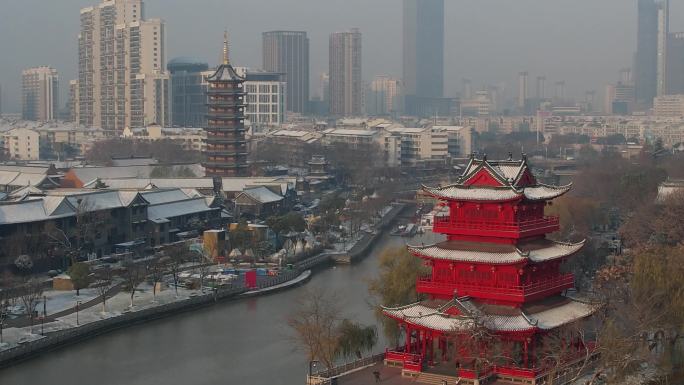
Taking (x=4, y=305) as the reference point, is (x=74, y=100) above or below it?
above

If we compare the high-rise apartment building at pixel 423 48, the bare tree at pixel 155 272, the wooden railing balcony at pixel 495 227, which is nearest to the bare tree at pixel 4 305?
the bare tree at pixel 155 272

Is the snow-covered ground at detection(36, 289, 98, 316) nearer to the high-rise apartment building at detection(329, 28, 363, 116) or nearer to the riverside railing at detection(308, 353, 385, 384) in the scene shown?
the riverside railing at detection(308, 353, 385, 384)

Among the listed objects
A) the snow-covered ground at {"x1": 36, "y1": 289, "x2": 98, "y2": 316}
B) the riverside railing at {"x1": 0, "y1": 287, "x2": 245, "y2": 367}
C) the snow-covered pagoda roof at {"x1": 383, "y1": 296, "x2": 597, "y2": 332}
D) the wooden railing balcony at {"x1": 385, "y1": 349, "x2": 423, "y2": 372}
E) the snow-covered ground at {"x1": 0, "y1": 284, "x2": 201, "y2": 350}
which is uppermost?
the snow-covered pagoda roof at {"x1": 383, "y1": 296, "x2": 597, "y2": 332}

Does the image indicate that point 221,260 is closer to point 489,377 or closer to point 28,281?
point 28,281

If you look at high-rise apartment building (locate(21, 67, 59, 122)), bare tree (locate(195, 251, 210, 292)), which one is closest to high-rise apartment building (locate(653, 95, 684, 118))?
high-rise apartment building (locate(21, 67, 59, 122))

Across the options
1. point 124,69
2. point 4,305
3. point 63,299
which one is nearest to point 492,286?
point 4,305

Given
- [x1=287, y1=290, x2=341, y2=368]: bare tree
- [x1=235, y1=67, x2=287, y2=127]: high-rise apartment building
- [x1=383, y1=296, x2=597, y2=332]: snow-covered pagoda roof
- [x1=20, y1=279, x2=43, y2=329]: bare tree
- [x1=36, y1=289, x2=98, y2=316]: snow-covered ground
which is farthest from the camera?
[x1=235, y1=67, x2=287, y2=127]: high-rise apartment building

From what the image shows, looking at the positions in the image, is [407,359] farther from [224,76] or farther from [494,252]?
[224,76]
